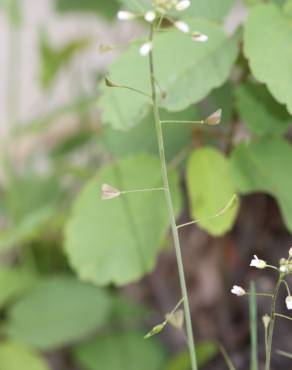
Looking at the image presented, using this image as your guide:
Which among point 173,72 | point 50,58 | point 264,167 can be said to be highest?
point 173,72

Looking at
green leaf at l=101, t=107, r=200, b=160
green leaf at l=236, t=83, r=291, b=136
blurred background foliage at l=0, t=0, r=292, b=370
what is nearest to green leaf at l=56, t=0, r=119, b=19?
blurred background foliage at l=0, t=0, r=292, b=370

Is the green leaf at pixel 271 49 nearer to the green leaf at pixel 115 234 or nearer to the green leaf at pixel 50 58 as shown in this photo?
the green leaf at pixel 115 234

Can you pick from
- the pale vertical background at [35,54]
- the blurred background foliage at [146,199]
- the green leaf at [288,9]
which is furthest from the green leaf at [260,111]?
the pale vertical background at [35,54]

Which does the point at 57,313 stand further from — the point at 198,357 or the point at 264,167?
the point at 264,167

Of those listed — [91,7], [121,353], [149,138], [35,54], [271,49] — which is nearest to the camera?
[271,49]

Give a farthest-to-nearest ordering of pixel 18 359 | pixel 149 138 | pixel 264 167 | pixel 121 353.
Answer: pixel 121 353, pixel 18 359, pixel 149 138, pixel 264 167

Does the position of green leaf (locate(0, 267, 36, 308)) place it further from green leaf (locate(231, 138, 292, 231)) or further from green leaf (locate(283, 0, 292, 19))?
green leaf (locate(283, 0, 292, 19))

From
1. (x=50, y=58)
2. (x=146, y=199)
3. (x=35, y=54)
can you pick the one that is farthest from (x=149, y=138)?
(x=35, y=54)

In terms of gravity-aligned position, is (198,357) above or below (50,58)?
below

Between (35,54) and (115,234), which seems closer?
(115,234)
